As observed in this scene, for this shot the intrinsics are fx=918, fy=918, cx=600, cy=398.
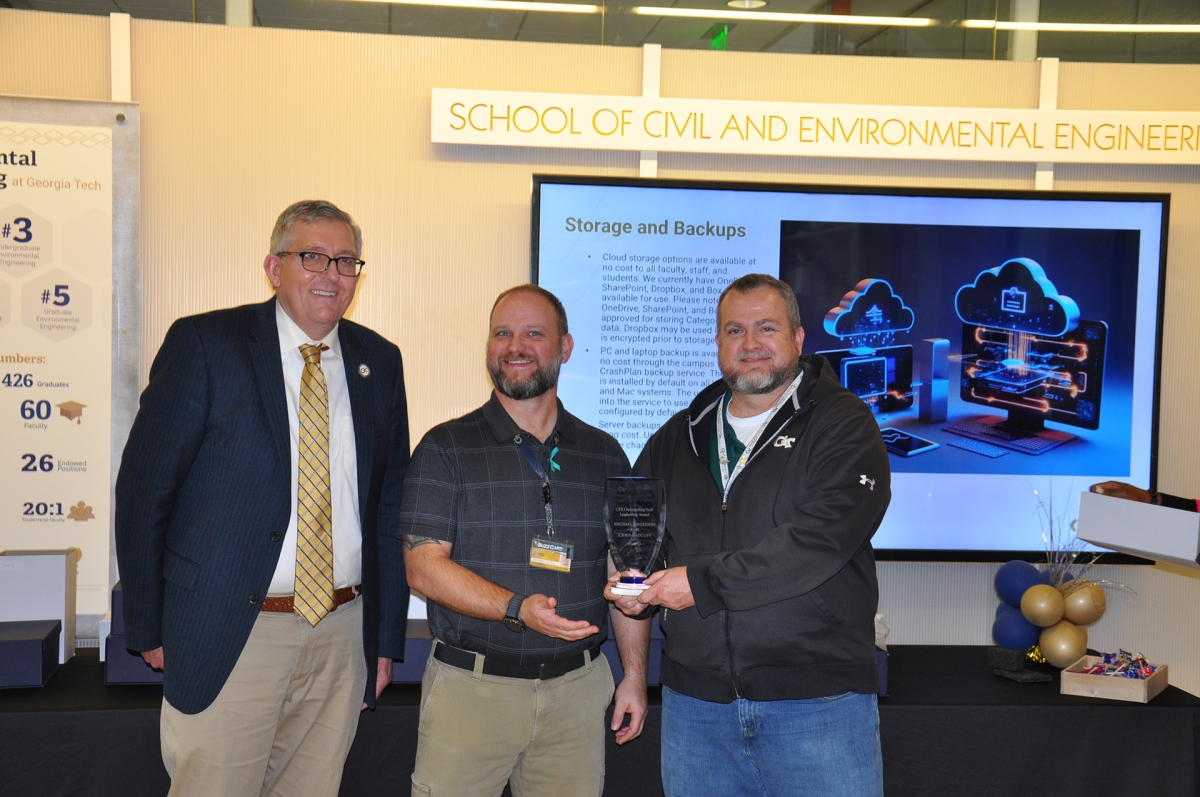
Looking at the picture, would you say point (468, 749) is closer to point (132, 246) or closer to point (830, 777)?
point (830, 777)

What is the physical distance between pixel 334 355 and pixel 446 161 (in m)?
1.45

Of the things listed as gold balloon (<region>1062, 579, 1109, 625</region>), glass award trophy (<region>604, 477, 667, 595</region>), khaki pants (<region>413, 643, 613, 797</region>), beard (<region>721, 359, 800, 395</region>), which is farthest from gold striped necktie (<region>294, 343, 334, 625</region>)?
gold balloon (<region>1062, 579, 1109, 625</region>)

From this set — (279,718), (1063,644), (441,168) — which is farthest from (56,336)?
(1063,644)

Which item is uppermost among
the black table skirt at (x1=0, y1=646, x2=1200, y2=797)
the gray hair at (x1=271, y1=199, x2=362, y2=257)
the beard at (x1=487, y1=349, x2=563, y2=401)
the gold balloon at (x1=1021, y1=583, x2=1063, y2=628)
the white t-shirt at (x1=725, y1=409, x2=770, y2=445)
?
the gray hair at (x1=271, y1=199, x2=362, y2=257)

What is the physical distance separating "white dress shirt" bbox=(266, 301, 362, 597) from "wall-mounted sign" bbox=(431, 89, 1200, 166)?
1396 millimetres

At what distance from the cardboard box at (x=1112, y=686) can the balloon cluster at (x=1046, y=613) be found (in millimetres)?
146

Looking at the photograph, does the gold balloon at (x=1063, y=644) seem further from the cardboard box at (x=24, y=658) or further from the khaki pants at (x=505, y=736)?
the cardboard box at (x=24, y=658)

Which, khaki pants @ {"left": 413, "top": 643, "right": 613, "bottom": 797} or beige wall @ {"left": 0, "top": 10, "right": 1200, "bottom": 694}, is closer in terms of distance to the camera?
khaki pants @ {"left": 413, "top": 643, "right": 613, "bottom": 797}

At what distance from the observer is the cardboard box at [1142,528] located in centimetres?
155

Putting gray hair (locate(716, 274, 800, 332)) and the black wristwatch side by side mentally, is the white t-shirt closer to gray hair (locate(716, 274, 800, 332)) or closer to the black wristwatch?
gray hair (locate(716, 274, 800, 332))

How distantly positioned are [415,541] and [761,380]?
0.94 metres

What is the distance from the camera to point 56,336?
3.35m

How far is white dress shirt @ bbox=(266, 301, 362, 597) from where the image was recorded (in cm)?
230

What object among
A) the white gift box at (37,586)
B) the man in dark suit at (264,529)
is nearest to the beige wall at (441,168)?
the white gift box at (37,586)
